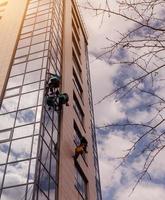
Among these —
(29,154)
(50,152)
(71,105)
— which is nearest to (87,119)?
(71,105)

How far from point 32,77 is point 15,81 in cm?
111

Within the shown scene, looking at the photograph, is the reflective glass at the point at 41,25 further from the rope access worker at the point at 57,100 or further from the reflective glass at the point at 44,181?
the reflective glass at the point at 44,181

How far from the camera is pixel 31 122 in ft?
60.5

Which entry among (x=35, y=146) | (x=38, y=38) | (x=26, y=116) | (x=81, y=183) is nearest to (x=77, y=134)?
(x=81, y=183)

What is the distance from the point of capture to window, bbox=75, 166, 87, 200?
69.7 ft

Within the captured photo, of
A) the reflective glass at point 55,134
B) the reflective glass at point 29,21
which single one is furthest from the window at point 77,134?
the reflective glass at point 29,21

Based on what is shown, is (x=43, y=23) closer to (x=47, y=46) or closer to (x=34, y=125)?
(x=47, y=46)

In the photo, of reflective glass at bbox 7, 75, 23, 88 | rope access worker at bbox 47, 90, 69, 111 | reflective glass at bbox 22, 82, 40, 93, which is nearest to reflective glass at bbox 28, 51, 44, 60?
reflective glass at bbox 7, 75, 23, 88

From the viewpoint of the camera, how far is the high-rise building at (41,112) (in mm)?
16297

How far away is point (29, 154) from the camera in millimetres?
16594

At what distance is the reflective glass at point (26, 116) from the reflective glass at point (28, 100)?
1.54ft

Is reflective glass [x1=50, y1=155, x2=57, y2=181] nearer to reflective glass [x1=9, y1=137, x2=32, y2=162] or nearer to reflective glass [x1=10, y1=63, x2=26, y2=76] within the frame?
reflective glass [x1=9, y1=137, x2=32, y2=162]

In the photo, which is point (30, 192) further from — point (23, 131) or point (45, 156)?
point (23, 131)

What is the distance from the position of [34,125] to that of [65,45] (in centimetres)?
1231
